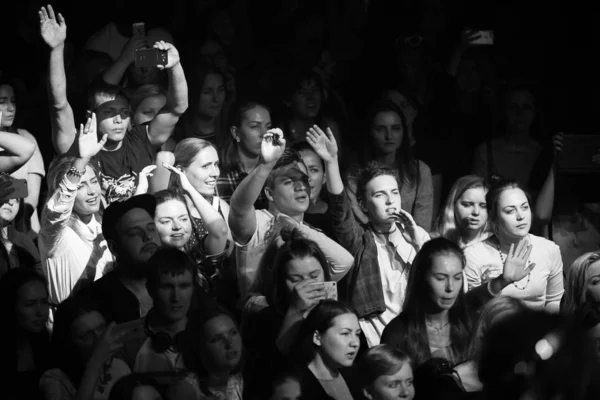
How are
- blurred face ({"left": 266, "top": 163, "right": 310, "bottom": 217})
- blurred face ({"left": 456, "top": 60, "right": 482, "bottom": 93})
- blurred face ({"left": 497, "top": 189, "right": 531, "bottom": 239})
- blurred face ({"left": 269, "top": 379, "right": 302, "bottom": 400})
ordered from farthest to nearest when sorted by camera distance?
blurred face ({"left": 456, "top": 60, "right": 482, "bottom": 93}) → blurred face ({"left": 497, "top": 189, "right": 531, "bottom": 239}) → blurred face ({"left": 266, "top": 163, "right": 310, "bottom": 217}) → blurred face ({"left": 269, "top": 379, "right": 302, "bottom": 400})

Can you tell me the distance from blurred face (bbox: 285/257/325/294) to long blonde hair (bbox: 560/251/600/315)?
104cm

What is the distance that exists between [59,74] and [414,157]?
160 cm

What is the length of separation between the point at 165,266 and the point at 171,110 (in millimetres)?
964

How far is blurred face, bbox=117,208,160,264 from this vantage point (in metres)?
5.12

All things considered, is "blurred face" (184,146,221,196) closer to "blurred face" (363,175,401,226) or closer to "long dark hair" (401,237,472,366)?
"blurred face" (363,175,401,226)

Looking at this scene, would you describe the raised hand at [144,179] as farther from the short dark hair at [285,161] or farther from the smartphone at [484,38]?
the smartphone at [484,38]

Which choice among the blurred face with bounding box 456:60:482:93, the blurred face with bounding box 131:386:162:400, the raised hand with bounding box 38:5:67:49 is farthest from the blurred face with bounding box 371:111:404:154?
the blurred face with bounding box 131:386:162:400

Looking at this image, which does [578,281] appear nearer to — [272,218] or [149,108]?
[272,218]

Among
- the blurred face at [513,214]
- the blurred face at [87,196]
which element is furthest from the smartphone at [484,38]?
the blurred face at [87,196]

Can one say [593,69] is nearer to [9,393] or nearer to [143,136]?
[143,136]

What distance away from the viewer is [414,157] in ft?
20.1

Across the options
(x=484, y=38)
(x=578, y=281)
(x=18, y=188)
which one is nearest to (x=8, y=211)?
(x=18, y=188)

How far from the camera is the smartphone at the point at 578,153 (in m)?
6.10

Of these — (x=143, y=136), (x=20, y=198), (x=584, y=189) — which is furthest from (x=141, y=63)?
(x=584, y=189)
